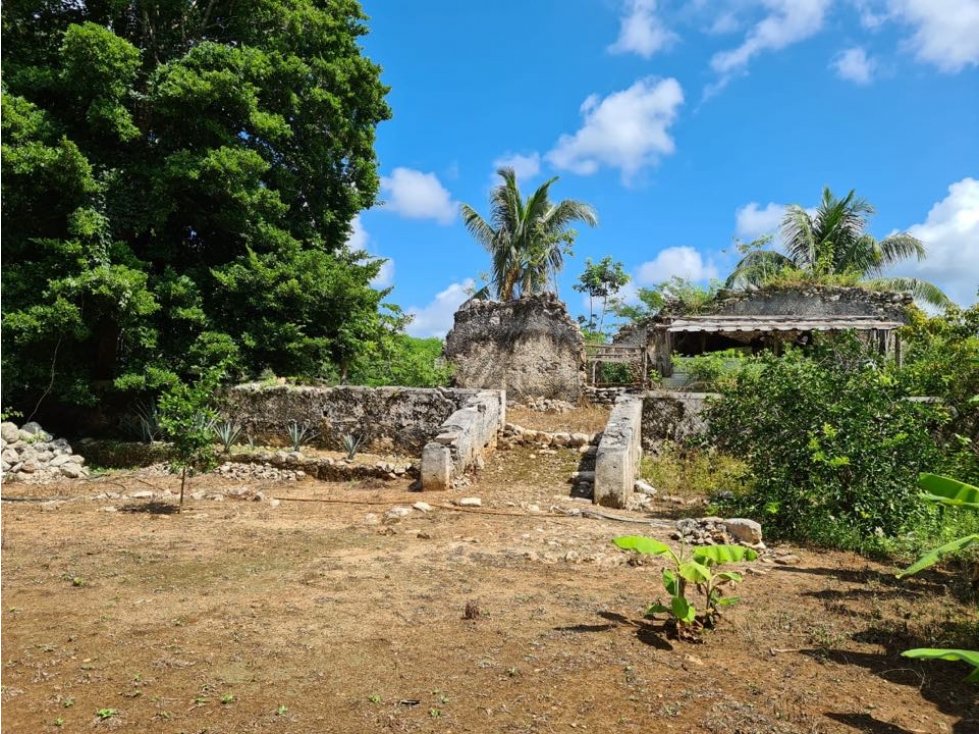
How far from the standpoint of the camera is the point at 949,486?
140 inches

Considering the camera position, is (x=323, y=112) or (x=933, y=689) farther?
(x=323, y=112)

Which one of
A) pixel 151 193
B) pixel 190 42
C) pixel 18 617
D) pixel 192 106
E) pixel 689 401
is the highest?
pixel 190 42

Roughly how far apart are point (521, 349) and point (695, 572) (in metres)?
14.5

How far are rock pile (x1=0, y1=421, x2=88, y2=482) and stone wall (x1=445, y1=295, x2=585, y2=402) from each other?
32.8 feet

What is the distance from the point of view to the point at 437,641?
4008 mm

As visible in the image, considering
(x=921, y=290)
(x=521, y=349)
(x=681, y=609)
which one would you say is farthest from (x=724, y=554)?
(x=921, y=290)

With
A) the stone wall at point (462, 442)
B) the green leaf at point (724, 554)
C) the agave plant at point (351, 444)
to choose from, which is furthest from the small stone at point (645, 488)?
the green leaf at point (724, 554)

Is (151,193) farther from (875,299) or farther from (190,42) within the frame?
(875,299)

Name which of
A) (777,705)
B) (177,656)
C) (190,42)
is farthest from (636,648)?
(190,42)

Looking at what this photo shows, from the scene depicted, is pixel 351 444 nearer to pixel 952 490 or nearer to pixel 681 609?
pixel 681 609

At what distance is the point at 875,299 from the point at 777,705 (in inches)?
845

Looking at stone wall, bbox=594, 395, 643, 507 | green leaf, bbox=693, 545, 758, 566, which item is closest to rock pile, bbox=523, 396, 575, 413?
stone wall, bbox=594, 395, 643, 507

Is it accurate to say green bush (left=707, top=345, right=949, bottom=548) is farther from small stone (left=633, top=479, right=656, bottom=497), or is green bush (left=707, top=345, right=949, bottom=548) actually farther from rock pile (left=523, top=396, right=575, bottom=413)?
rock pile (left=523, top=396, right=575, bottom=413)

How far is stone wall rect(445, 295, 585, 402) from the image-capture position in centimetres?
1794
